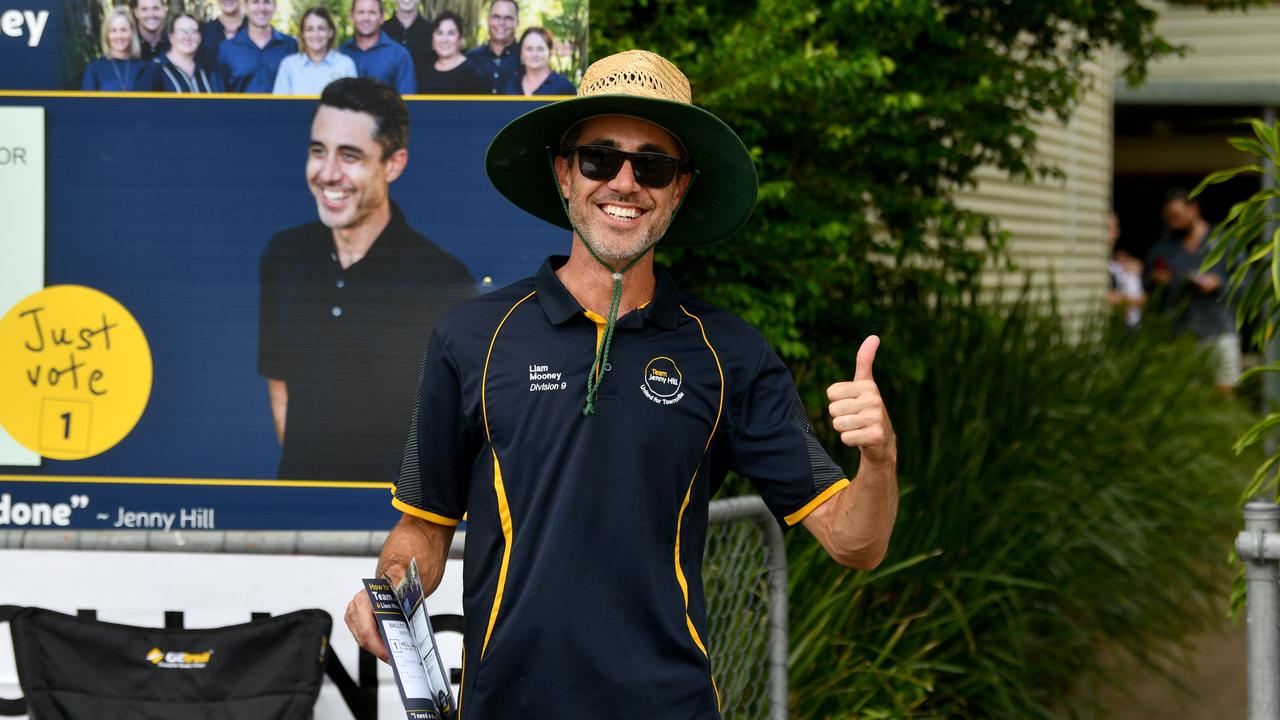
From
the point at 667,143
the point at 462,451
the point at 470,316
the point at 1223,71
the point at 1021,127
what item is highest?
the point at 1223,71

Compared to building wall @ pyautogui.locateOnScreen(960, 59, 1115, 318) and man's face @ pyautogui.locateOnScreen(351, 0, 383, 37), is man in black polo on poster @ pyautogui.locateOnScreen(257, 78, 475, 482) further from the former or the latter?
building wall @ pyautogui.locateOnScreen(960, 59, 1115, 318)

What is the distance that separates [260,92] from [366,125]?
1.06 feet

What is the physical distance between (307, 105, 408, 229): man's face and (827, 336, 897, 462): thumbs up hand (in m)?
2.17

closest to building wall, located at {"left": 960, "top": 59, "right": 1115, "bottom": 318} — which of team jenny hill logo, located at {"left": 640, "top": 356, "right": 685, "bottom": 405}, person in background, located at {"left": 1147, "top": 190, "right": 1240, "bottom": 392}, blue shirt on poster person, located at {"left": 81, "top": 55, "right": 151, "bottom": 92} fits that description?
person in background, located at {"left": 1147, "top": 190, "right": 1240, "bottom": 392}

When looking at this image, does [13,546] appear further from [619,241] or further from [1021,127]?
[1021,127]

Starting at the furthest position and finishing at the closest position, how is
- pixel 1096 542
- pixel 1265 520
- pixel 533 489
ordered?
pixel 1096 542
pixel 1265 520
pixel 533 489

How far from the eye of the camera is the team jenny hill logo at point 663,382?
2.61 m

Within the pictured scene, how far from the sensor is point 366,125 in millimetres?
4203

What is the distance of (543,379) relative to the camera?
8.54ft

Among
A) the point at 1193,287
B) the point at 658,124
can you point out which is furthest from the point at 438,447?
the point at 1193,287

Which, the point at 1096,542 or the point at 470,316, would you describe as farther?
the point at 1096,542

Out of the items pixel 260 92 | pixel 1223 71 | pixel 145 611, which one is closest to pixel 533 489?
pixel 145 611

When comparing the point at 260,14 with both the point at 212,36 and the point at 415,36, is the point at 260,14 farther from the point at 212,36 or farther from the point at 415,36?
the point at 415,36

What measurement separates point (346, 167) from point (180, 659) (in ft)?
4.74
